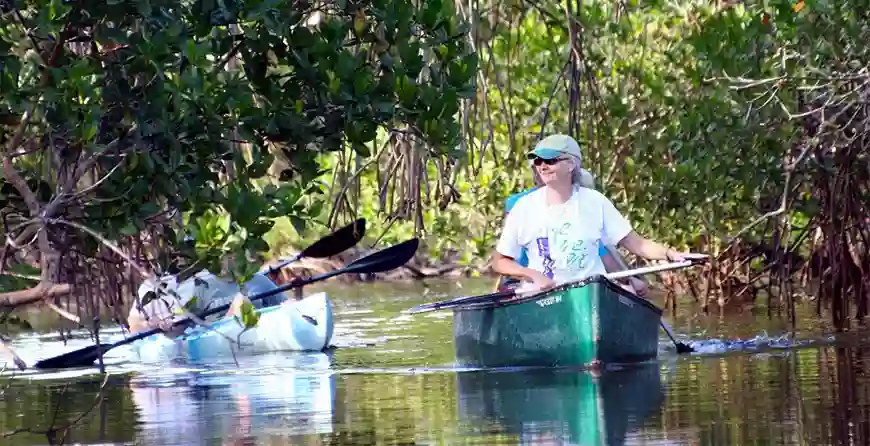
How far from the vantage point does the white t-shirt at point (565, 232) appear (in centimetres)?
1180

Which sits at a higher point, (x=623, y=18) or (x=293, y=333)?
(x=623, y=18)

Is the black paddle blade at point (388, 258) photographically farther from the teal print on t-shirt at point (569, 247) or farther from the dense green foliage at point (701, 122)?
the teal print on t-shirt at point (569, 247)

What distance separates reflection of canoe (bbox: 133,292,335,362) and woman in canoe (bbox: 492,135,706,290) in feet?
12.6

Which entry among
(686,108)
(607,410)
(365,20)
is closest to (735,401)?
(607,410)

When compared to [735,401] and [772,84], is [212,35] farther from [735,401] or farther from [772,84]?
[772,84]

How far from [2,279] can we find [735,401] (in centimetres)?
367

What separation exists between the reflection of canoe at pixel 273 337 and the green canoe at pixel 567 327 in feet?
10.2

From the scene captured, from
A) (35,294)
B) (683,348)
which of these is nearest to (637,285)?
(683,348)

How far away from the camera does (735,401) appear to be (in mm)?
9391

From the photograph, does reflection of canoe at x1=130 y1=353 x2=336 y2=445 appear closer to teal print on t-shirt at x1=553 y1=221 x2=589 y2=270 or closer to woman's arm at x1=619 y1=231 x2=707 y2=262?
teal print on t-shirt at x1=553 y1=221 x2=589 y2=270

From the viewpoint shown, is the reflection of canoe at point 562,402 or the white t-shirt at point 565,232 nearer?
the reflection of canoe at point 562,402

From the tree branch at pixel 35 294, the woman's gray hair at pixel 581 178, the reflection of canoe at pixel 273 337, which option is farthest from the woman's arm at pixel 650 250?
the tree branch at pixel 35 294

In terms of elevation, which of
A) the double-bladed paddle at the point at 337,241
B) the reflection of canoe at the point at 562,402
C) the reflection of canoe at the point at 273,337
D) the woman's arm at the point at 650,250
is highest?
the double-bladed paddle at the point at 337,241

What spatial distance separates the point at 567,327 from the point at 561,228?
64cm
